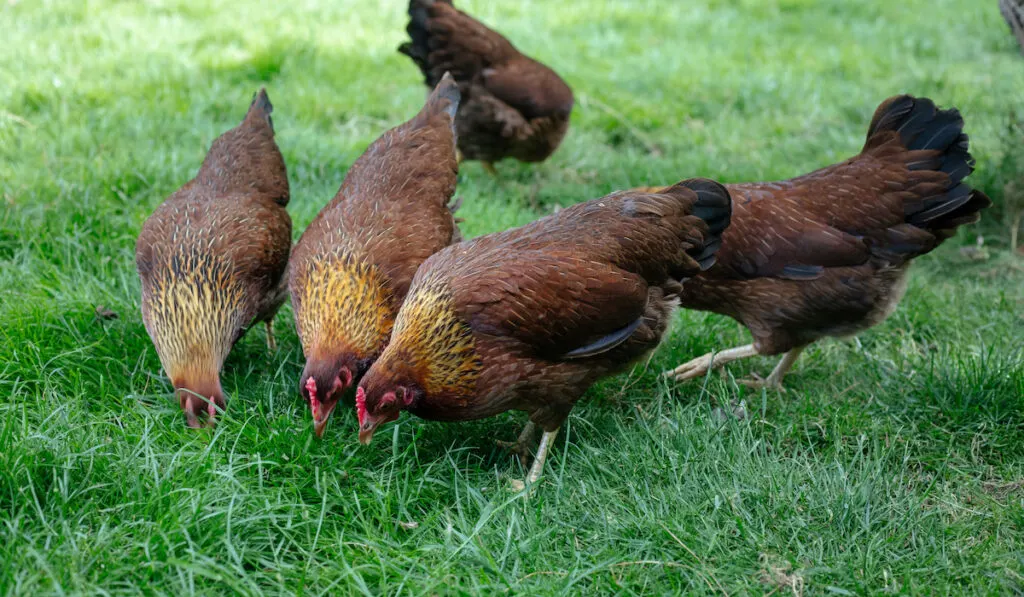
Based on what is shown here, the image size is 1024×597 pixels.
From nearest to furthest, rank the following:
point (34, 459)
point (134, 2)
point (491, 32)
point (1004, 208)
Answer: point (34, 459) → point (1004, 208) → point (491, 32) → point (134, 2)

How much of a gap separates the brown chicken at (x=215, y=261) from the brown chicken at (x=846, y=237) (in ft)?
6.60

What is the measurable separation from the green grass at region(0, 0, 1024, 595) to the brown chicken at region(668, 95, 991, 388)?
1.22 ft

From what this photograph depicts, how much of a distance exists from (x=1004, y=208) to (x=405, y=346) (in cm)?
438

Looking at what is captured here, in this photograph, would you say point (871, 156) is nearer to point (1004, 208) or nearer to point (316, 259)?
point (1004, 208)

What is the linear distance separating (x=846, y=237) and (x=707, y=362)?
86 centimetres

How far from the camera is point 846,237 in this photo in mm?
3758

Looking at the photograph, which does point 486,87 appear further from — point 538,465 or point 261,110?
point 538,465

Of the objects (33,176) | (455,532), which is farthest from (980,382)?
(33,176)

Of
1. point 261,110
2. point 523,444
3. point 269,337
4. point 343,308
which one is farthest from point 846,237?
point 261,110

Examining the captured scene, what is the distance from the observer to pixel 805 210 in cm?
385

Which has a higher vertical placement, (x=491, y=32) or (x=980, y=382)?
(x=491, y=32)

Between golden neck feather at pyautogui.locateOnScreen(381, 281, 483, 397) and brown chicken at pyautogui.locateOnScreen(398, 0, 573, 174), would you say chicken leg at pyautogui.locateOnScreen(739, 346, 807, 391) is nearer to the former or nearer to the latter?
golden neck feather at pyautogui.locateOnScreen(381, 281, 483, 397)

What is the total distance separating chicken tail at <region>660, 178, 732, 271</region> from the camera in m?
3.53

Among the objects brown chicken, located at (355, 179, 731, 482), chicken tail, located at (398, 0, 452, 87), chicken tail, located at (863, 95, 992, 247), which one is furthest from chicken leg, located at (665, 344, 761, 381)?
chicken tail, located at (398, 0, 452, 87)
